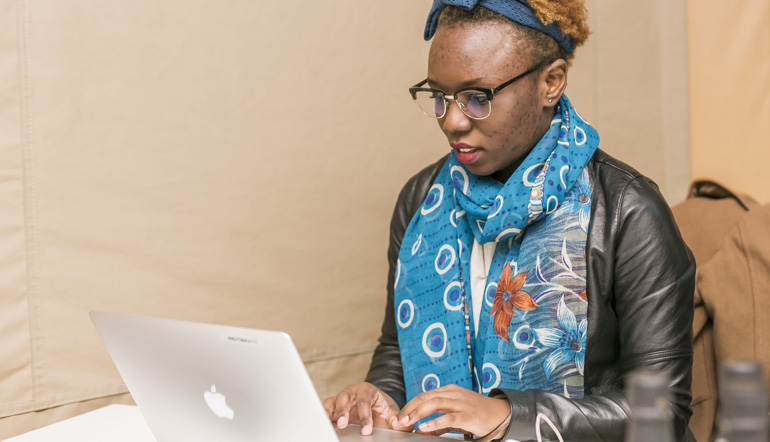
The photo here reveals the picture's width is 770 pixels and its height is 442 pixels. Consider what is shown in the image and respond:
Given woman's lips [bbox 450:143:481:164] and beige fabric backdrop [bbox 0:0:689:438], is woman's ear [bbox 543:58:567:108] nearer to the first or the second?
woman's lips [bbox 450:143:481:164]

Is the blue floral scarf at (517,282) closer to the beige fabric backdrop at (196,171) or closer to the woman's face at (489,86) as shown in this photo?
the woman's face at (489,86)

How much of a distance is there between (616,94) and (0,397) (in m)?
2.21

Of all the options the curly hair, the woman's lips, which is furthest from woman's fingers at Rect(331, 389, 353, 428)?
the curly hair

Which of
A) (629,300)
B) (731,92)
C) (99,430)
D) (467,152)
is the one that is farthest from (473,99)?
(731,92)

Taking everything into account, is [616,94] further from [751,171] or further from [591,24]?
[751,171]

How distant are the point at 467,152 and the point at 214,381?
0.75 meters

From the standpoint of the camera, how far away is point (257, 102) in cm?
201

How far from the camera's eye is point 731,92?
2.43 m

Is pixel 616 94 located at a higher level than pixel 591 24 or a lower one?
lower

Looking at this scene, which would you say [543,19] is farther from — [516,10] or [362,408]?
[362,408]

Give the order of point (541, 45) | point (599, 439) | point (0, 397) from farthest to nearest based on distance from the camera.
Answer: point (0, 397), point (541, 45), point (599, 439)

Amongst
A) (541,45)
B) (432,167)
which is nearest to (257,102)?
(432,167)

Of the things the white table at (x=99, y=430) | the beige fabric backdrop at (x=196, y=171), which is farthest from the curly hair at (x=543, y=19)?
the white table at (x=99, y=430)

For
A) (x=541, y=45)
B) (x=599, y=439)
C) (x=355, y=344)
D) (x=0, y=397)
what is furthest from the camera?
(x=355, y=344)
